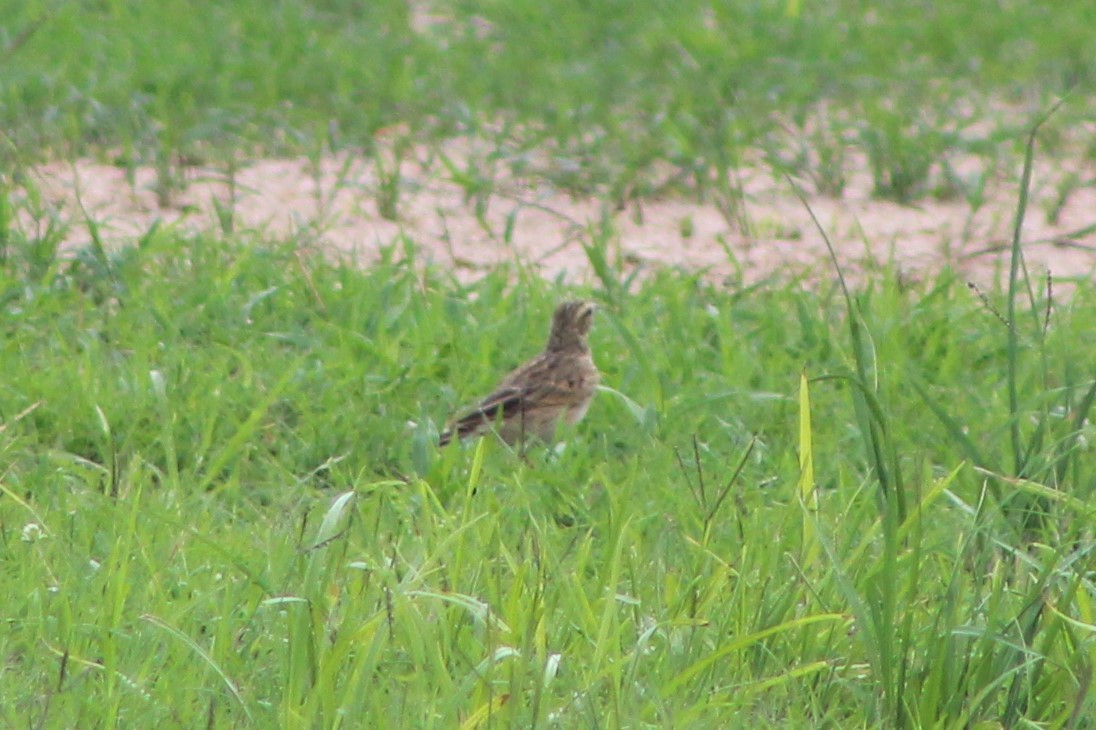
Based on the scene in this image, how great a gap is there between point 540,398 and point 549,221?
264 cm

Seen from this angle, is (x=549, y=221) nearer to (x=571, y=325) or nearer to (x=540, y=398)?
(x=571, y=325)

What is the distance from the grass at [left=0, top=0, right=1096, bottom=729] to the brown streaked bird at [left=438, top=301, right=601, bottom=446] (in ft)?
0.33

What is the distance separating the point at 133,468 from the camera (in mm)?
5262

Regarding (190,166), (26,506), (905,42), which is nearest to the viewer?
(26,506)

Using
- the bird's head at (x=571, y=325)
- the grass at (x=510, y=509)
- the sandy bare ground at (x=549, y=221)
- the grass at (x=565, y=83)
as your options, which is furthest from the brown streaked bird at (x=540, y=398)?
the grass at (x=565, y=83)

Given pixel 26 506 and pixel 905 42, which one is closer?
pixel 26 506

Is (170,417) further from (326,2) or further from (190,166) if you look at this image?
(326,2)

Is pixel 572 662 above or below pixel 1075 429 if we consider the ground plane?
below

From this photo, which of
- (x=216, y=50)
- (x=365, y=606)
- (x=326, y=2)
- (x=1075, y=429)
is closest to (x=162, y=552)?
(x=365, y=606)

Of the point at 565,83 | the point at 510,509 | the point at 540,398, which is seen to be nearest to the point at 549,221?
the point at 565,83

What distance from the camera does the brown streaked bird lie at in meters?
6.12

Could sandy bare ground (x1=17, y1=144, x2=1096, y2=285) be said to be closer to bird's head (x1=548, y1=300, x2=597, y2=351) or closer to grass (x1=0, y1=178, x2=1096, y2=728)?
grass (x1=0, y1=178, x2=1096, y2=728)

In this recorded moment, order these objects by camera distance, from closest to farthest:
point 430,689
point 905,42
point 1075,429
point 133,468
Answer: point 430,689
point 1075,429
point 133,468
point 905,42

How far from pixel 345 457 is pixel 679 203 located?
11.7ft
